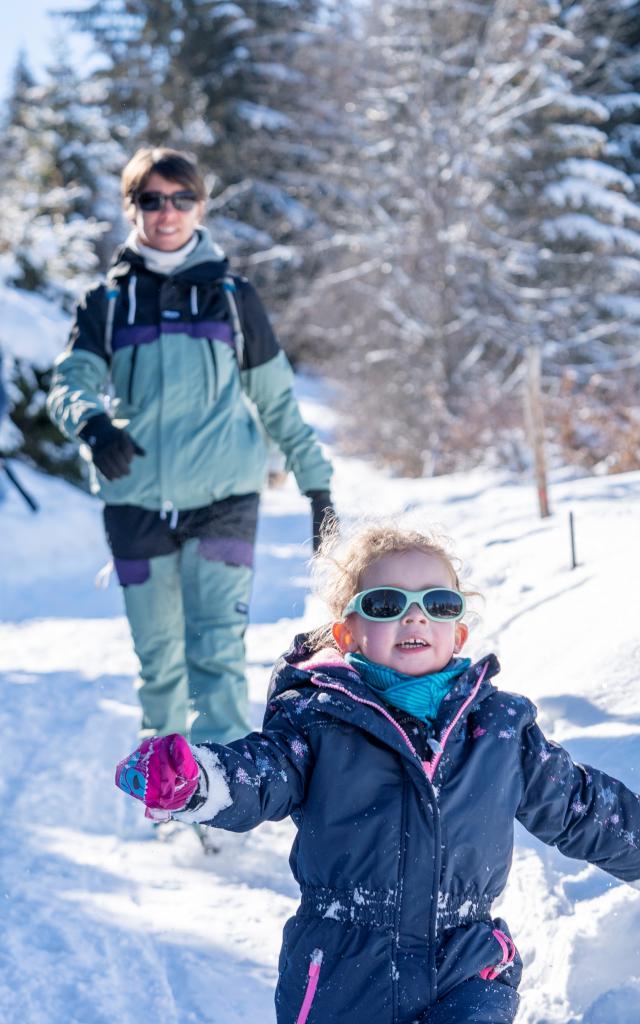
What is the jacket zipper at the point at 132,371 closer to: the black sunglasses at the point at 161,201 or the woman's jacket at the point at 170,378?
the woman's jacket at the point at 170,378

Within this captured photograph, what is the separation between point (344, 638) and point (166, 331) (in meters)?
1.49

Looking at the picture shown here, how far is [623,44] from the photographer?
19.8 meters

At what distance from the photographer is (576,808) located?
2018 mm

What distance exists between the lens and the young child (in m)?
1.79

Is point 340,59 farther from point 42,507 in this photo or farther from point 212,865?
point 212,865

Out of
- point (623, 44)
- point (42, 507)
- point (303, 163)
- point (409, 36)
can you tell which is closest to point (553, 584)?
point (42, 507)

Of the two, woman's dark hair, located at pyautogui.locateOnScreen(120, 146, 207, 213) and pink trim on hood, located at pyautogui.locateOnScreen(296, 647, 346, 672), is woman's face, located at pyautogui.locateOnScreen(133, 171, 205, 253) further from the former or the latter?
pink trim on hood, located at pyautogui.locateOnScreen(296, 647, 346, 672)

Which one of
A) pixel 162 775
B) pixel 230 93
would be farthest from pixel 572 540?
pixel 230 93

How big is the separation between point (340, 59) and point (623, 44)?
7293 millimetres

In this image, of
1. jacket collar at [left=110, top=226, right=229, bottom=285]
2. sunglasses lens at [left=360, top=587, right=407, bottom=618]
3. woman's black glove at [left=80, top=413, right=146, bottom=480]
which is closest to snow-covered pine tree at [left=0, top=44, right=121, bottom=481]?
jacket collar at [left=110, top=226, right=229, bottom=285]

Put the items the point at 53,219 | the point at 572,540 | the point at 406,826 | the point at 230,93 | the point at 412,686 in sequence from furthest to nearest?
the point at 230,93
the point at 53,219
the point at 572,540
the point at 412,686
the point at 406,826

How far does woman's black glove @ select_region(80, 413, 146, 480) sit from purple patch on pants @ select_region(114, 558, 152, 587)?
0.35 meters

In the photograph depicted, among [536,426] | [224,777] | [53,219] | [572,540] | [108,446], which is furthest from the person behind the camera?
[53,219]

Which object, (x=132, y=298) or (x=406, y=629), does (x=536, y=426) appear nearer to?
(x=132, y=298)
